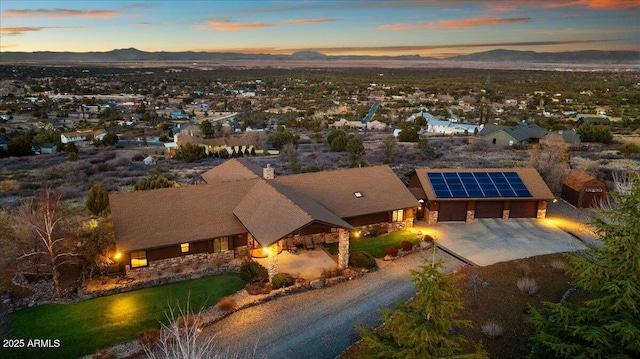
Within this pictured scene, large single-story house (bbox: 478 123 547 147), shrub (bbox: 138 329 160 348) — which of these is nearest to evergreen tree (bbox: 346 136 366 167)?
large single-story house (bbox: 478 123 547 147)

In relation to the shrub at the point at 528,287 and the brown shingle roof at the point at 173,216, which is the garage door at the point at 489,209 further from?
the brown shingle roof at the point at 173,216

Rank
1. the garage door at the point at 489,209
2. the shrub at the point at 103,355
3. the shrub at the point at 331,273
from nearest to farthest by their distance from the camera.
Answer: the shrub at the point at 103,355, the shrub at the point at 331,273, the garage door at the point at 489,209

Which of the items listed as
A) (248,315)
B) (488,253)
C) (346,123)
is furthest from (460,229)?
(346,123)

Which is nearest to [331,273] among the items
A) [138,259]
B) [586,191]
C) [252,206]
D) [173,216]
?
[252,206]

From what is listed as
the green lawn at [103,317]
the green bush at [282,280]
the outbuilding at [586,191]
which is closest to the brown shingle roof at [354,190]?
the green bush at [282,280]

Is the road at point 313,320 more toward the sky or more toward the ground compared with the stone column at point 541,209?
more toward the ground

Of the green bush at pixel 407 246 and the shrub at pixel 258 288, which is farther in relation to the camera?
the green bush at pixel 407 246

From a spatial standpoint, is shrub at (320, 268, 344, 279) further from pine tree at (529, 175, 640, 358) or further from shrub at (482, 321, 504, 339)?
pine tree at (529, 175, 640, 358)
